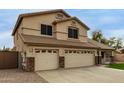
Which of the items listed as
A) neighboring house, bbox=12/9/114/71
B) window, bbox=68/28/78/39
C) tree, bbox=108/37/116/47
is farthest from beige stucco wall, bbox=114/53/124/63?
tree, bbox=108/37/116/47

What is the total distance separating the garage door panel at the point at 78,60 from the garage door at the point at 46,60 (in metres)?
1.57

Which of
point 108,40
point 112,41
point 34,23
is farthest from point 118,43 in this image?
point 34,23

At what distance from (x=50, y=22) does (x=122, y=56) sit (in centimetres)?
1825

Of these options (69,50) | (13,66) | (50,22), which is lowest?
(13,66)

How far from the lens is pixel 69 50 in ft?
62.1

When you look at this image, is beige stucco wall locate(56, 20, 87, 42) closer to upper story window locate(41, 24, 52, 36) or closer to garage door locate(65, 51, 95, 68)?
upper story window locate(41, 24, 52, 36)

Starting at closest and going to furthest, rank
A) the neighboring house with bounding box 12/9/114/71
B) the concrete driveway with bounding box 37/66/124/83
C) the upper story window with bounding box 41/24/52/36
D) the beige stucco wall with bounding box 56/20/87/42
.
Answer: the concrete driveway with bounding box 37/66/124/83 < the neighboring house with bounding box 12/9/114/71 < the upper story window with bounding box 41/24/52/36 < the beige stucco wall with bounding box 56/20/87/42

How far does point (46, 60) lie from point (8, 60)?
482 cm

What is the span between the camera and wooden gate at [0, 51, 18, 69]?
61.3 ft

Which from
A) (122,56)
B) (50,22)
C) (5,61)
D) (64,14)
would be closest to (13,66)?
(5,61)

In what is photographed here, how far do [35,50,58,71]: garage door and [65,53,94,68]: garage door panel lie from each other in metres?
1.57
